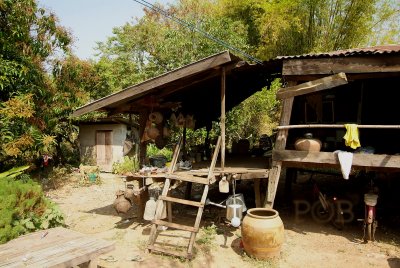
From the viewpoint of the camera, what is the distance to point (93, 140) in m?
17.2

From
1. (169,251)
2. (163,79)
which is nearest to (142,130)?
(163,79)

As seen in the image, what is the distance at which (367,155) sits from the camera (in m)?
6.36

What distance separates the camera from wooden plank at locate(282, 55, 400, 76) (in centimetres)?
614

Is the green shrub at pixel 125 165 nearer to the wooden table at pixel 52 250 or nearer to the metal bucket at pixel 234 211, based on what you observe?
the metal bucket at pixel 234 211

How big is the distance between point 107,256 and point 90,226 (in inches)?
88.1

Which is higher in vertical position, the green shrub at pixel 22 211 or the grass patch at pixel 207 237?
the green shrub at pixel 22 211

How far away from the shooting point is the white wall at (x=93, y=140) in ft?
54.6

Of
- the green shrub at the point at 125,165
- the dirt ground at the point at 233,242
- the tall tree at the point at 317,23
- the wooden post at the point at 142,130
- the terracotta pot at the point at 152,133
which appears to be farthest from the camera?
the tall tree at the point at 317,23

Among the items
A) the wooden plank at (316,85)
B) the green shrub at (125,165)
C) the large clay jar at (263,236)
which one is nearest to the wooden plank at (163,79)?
the wooden plank at (316,85)

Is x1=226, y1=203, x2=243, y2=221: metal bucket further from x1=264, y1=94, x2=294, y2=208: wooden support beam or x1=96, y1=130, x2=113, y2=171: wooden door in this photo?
x1=96, y1=130, x2=113, y2=171: wooden door

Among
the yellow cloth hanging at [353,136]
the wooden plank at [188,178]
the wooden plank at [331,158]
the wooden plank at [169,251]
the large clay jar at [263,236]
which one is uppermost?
the yellow cloth hanging at [353,136]

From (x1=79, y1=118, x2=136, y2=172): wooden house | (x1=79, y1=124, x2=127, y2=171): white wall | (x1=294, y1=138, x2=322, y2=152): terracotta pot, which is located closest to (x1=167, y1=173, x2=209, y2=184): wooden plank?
(x1=294, y1=138, x2=322, y2=152): terracotta pot

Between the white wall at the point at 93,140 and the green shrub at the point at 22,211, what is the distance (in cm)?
953

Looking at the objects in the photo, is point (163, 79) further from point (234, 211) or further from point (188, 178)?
point (234, 211)
